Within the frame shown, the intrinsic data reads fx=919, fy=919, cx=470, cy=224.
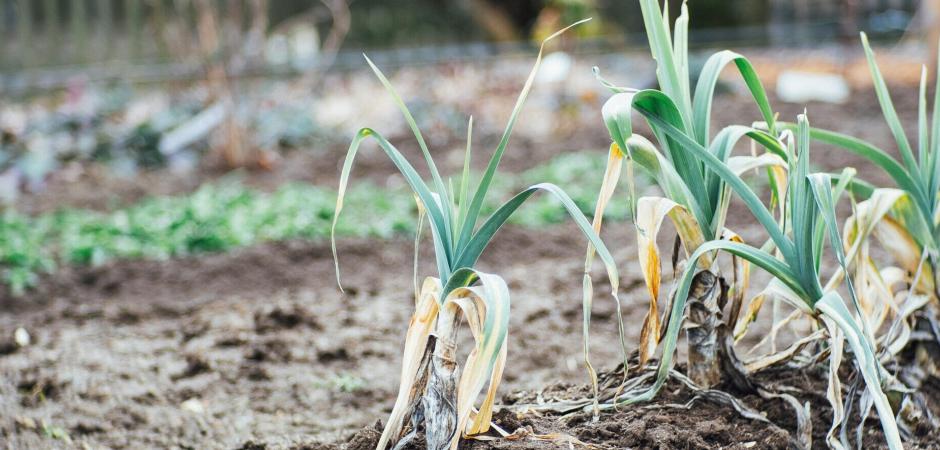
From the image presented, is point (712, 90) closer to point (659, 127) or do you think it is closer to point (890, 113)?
point (659, 127)

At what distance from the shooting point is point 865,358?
179cm

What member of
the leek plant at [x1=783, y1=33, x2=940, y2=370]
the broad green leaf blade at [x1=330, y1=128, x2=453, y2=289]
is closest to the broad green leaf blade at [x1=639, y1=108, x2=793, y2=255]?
the leek plant at [x1=783, y1=33, x2=940, y2=370]

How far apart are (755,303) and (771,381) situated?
229mm

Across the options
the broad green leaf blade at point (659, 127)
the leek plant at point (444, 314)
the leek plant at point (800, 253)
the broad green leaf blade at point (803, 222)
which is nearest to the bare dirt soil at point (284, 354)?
the leek plant at point (444, 314)

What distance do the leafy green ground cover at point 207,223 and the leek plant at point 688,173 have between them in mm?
3210

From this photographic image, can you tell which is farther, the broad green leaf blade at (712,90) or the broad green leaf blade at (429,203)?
the broad green leaf blade at (712,90)

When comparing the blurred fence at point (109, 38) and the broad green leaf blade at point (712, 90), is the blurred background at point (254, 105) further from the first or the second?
the broad green leaf blade at point (712, 90)

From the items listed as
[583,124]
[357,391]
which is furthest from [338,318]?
[583,124]

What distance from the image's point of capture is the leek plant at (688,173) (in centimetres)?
196

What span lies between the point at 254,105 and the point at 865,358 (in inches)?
282

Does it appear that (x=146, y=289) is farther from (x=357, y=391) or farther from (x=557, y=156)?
(x=557, y=156)

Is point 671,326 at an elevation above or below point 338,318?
above

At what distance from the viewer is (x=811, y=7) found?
16922 mm

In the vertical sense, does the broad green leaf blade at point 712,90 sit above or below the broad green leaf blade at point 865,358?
above
